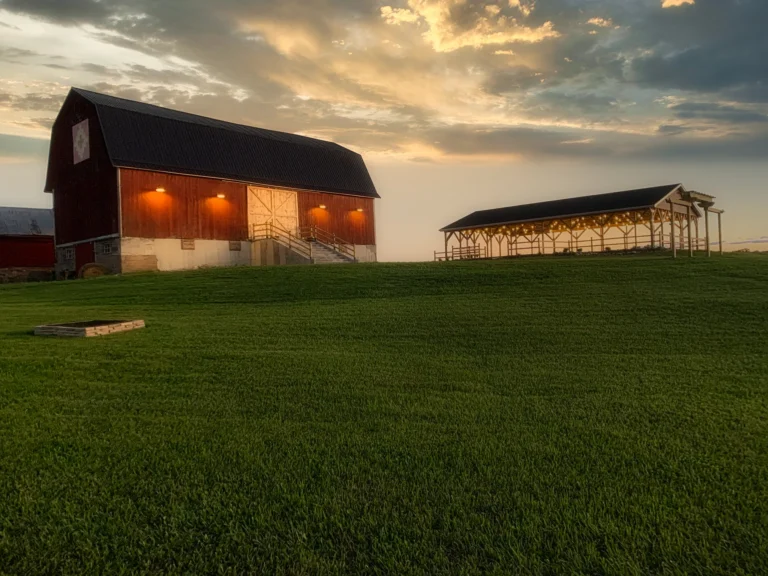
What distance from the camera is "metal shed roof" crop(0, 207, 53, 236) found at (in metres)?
40.6

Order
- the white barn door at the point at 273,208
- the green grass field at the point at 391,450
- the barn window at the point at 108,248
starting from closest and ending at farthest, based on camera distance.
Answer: the green grass field at the point at 391,450 → the barn window at the point at 108,248 → the white barn door at the point at 273,208

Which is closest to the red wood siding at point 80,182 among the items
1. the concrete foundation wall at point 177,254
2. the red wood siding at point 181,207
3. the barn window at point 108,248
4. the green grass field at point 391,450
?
the barn window at point 108,248

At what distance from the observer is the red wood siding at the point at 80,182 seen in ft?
89.7

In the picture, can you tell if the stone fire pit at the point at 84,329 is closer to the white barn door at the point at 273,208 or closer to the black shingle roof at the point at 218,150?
the black shingle roof at the point at 218,150

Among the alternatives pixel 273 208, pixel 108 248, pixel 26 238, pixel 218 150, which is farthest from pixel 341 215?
pixel 26 238

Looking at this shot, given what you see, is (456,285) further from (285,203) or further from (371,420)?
(285,203)

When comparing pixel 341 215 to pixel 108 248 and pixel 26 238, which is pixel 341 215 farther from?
pixel 26 238

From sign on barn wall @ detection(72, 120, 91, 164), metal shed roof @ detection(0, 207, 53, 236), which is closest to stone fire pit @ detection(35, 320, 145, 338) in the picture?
sign on barn wall @ detection(72, 120, 91, 164)

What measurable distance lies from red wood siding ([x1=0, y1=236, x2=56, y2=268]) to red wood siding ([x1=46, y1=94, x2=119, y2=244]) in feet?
21.0

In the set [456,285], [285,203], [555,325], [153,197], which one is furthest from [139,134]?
[555,325]

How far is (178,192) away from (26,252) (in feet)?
52.9

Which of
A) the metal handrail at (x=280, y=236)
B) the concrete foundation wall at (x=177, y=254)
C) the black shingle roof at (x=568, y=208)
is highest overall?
the black shingle roof at (x=568, y=208)

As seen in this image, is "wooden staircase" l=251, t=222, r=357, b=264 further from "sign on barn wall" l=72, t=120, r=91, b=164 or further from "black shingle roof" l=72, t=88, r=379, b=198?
"sign on barn wall" l=72, t=120, r=91, b=164

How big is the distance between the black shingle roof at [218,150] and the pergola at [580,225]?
9.04 m
